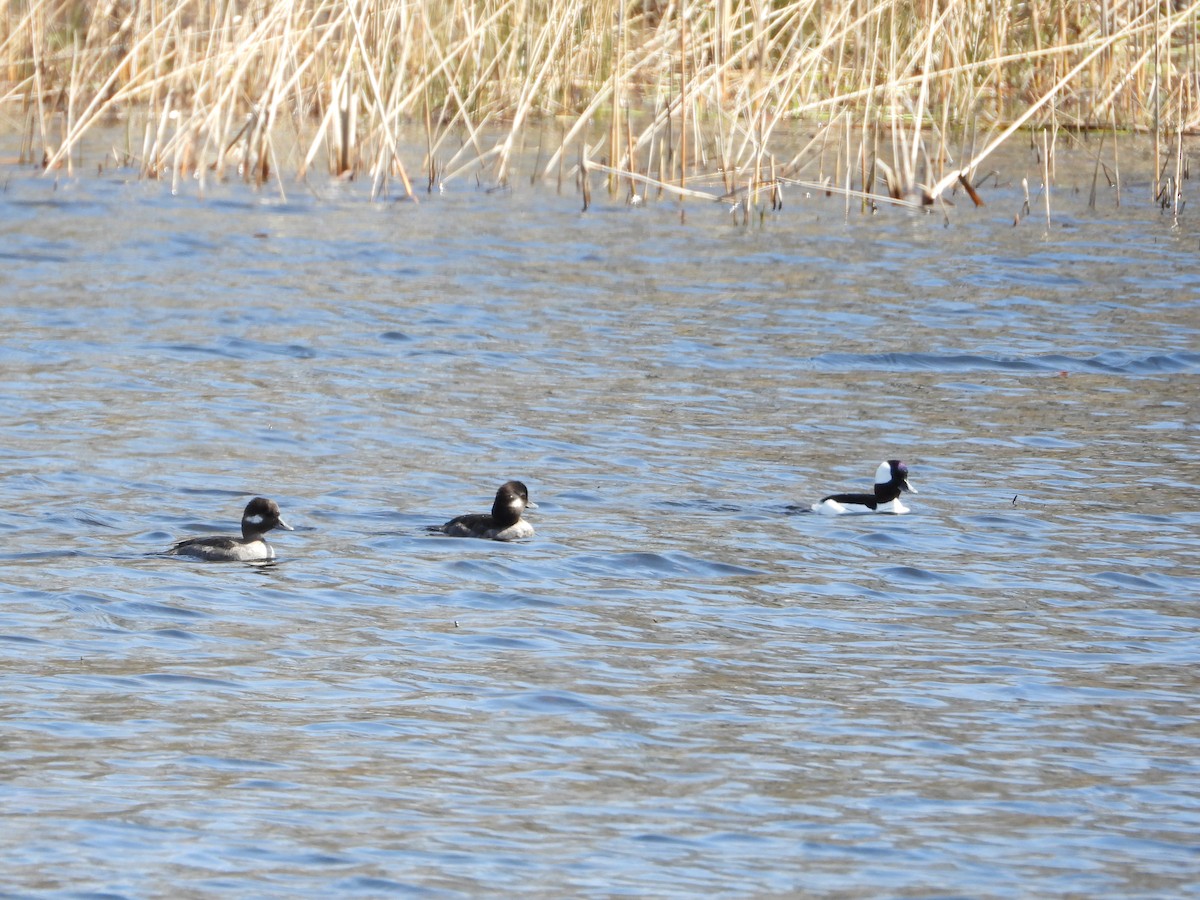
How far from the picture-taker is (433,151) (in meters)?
20.2

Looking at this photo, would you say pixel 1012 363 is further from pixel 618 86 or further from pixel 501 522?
pixel 501 522

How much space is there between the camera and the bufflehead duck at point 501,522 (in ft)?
29.5

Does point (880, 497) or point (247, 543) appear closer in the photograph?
point (247, 543)

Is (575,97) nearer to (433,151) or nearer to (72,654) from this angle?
(433,151)

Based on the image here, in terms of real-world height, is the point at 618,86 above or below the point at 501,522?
above

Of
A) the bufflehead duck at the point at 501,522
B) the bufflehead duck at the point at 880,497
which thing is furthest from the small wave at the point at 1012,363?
the bufflehead duck at the point at 501,522

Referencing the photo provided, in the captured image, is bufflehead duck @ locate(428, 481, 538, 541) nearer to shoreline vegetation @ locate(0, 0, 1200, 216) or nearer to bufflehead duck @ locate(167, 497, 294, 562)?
bufflehead duck @ locate(167, 497, 294, 562)

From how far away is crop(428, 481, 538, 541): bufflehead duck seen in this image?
898 centimetres

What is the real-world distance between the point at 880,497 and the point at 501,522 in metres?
1.97

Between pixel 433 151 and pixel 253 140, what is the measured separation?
208 centimetres

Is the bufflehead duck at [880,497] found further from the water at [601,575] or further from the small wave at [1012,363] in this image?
the small wave at [1012,363]

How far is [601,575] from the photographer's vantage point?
8.56 metres

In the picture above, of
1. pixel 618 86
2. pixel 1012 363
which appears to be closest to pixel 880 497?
pixel 1012 363

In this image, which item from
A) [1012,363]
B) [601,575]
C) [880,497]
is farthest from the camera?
[1012,363]
